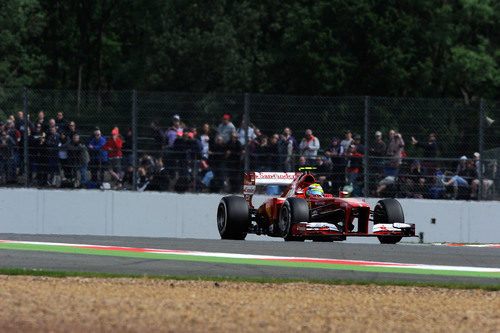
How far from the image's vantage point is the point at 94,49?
174 ft

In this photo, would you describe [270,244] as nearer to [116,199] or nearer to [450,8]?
[116,199]

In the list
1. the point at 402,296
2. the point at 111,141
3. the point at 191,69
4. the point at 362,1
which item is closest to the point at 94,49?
the point at 191,69

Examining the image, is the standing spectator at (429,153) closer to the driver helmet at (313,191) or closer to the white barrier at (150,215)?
the white barrier at (150,215)

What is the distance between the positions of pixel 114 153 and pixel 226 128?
6.33ft

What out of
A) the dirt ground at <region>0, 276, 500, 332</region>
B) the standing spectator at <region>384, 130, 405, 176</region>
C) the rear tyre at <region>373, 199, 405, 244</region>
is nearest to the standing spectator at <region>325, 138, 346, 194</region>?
the standing spectator at <region>384, 130, 405, 176</region>

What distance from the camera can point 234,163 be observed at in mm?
16828

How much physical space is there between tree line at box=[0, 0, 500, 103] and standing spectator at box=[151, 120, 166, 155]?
75.9 ft

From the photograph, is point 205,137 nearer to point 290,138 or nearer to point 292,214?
point 290,138

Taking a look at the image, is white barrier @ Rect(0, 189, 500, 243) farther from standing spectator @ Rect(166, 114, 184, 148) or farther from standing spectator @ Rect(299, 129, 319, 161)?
standing spectator @ Rect(299, 129, 319, 161)

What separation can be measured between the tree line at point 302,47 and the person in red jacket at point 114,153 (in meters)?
22.9

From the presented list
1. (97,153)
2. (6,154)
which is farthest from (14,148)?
(97,153)

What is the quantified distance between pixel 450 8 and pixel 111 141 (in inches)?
1076

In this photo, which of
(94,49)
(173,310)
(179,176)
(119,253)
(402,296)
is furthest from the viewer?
(94,49)

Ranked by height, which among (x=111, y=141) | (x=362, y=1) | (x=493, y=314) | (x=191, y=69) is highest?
(x=362, y=1)
